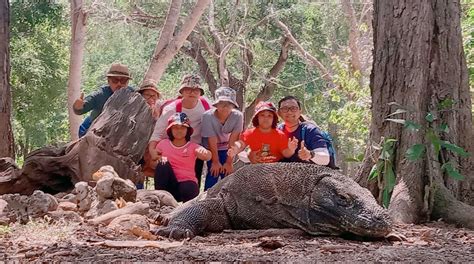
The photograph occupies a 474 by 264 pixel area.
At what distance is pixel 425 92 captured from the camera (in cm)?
460

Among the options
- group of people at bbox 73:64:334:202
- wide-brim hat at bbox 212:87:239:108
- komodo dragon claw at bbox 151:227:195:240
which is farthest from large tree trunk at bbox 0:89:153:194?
komodo dragon claw at bbox 151:227:195:240

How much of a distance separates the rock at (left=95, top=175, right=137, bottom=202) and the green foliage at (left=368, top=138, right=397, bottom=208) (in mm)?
1667

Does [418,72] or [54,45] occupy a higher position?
[54,45]

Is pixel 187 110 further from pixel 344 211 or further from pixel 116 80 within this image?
pixel 344 211

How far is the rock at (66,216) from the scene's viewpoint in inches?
159

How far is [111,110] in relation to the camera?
5.35m

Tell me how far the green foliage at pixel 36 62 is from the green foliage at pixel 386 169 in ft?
32.7

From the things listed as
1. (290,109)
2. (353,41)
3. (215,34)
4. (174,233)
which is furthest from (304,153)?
(215,34)

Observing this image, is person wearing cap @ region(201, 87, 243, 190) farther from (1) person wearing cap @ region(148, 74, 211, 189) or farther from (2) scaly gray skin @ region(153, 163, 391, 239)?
(2) scaly gray skin @ region(153, 163, 391, 239)

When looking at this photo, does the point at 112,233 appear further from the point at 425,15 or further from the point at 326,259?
the point at 425,15

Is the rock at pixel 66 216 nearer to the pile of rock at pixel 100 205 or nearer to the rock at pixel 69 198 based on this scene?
the pile of rock at pixel 100 205

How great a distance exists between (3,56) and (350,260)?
4440 millimetres

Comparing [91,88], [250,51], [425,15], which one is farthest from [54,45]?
[425,15]

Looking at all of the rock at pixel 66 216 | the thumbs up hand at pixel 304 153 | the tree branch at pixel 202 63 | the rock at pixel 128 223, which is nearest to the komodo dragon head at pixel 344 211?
the thumbs up hand at pixel 304 153
